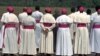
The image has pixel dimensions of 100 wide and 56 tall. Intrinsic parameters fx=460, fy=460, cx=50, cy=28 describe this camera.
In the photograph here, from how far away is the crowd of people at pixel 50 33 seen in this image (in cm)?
1513

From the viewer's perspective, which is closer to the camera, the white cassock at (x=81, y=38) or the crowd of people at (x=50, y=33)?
the crowd of people at (x=50, y=33)

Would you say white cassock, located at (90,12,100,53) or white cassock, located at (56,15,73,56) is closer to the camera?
white cassock, located at (56,15,73,56)

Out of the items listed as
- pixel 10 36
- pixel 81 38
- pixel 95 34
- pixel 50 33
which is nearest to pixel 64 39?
pixel 50 33

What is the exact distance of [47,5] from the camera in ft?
71.8

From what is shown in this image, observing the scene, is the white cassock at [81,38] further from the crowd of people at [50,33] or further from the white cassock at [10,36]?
the white cassock at [10,36]

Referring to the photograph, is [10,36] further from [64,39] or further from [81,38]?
[81,38]

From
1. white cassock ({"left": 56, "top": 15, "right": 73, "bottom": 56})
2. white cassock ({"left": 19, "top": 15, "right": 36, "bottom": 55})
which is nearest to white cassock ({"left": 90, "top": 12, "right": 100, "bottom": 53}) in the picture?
white cassock ({"left": 56, "top": 15, "right": 73, "bottom": 56})

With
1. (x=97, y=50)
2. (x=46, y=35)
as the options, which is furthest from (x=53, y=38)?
(x=97, y=50)

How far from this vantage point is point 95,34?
15.8m

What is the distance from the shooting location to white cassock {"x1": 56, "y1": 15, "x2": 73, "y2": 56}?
49.7ft

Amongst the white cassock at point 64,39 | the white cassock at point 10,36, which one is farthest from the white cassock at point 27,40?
the white cassock at point 64,39

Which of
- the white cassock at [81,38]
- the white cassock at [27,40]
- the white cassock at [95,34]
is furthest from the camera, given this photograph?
the white cassock at [95,34]

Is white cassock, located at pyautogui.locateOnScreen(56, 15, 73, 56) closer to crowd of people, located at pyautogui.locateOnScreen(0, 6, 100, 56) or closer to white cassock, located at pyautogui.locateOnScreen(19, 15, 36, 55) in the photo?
crowd of people, located at pyautogui.locateOnScreen(0, 6, 100, 56)

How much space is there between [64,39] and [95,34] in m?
1.19
